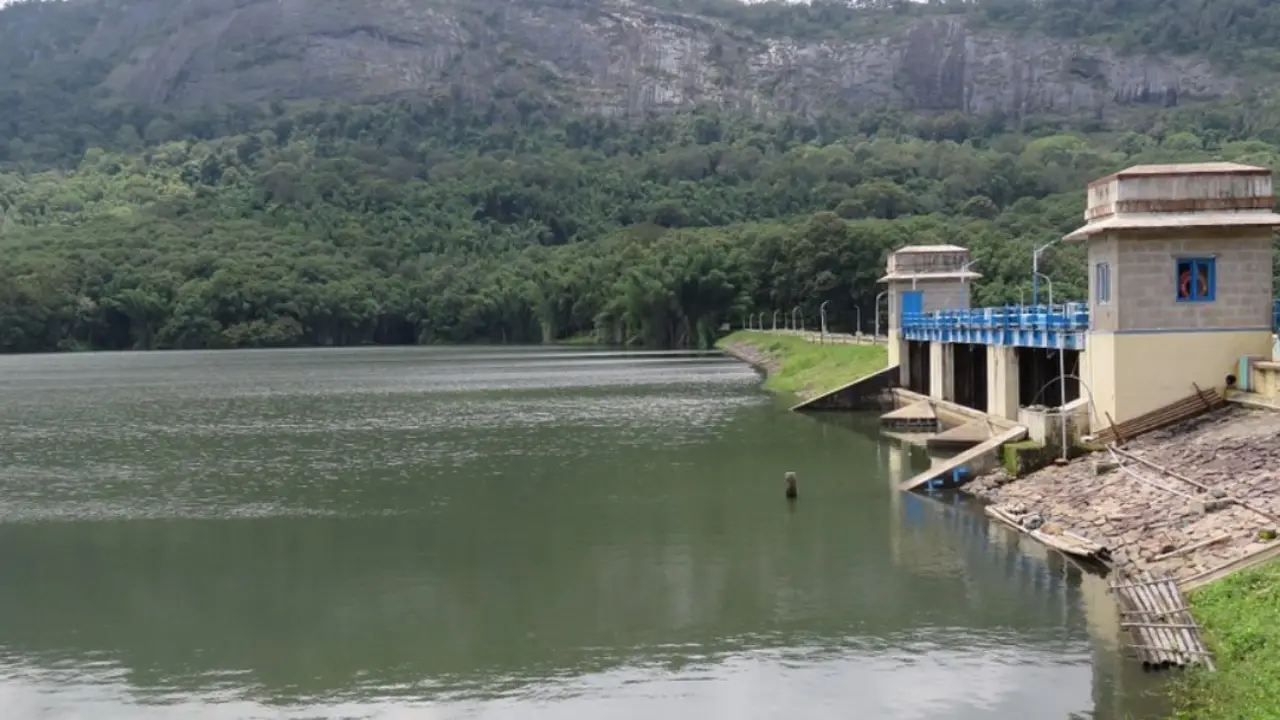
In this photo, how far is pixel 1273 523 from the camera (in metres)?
21.6

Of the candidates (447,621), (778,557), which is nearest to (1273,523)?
(778,557)

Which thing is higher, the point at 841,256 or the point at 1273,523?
the point at 841,256

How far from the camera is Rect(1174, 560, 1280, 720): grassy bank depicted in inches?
622

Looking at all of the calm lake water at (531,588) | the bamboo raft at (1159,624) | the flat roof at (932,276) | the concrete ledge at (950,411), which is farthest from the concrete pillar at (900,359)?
the bamboo raft at (1159,624)

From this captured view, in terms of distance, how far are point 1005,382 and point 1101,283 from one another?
10.6 meters

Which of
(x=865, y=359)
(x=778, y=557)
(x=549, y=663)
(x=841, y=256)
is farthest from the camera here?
(x=841, y=256)

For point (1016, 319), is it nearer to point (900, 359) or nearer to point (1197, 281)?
point (1197, 281)

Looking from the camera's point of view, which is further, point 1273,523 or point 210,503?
point 210,503

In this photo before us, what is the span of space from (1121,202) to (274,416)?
144 feet

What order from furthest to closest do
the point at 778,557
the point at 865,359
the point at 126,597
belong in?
the point at 865,359 < the point at 778,557 < the point at 126,597

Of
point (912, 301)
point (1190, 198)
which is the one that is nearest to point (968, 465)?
point (1190, 198)

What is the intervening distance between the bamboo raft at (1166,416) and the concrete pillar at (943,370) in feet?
70.5

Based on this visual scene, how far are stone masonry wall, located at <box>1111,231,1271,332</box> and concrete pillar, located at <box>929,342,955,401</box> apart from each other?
21.1 meters

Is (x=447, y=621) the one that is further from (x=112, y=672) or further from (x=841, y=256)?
(x=841, y=256)
